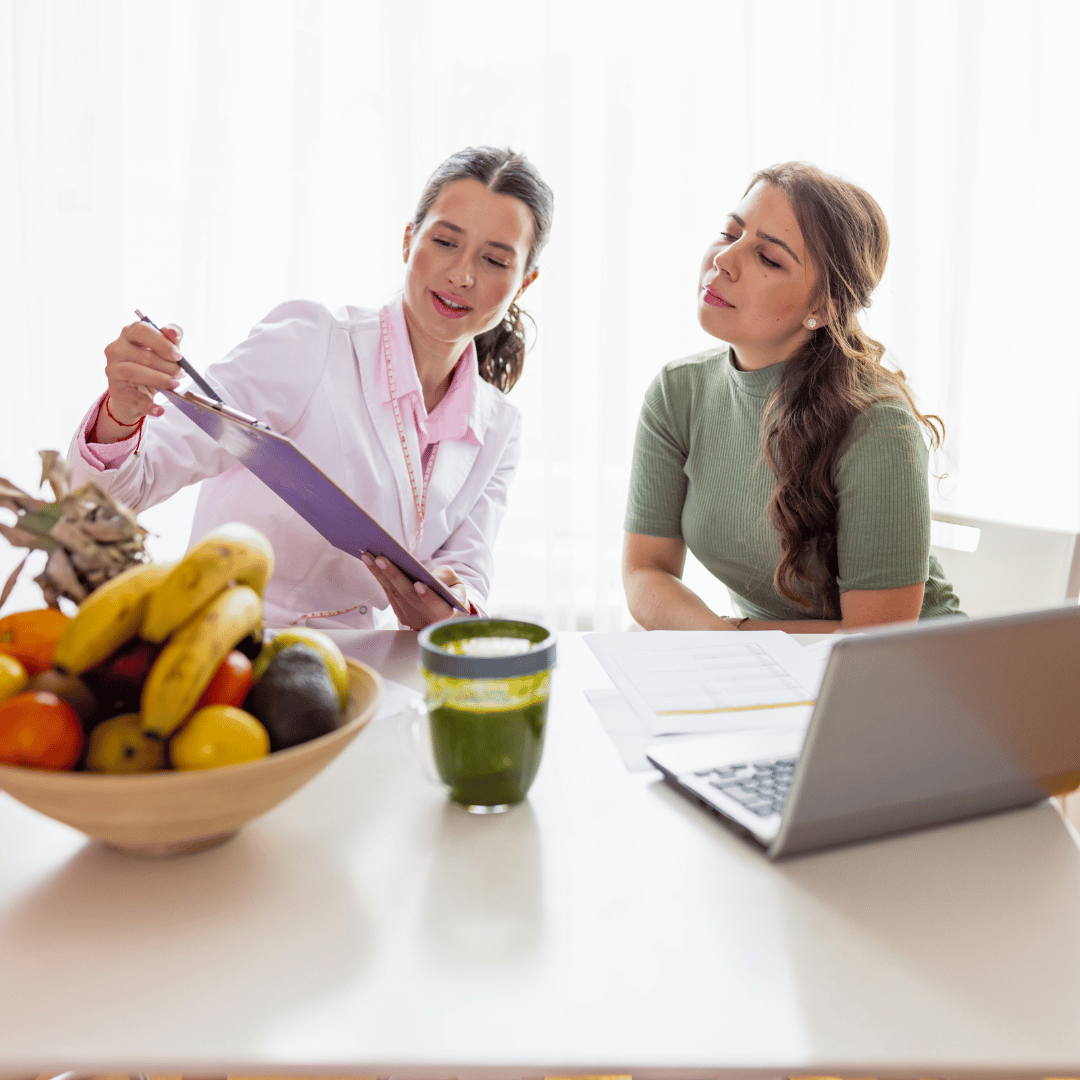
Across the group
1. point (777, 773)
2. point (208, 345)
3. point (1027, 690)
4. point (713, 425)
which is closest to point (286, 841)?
point (777, 773)

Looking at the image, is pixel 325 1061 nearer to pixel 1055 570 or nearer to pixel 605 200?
pixel 1055 570

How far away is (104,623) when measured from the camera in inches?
23.2

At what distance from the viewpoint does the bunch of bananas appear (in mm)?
574

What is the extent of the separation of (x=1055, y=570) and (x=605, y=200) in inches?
57.2

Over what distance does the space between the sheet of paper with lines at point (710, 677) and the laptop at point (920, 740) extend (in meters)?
0.13

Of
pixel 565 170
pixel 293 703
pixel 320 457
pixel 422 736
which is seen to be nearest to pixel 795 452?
pixel 320 457

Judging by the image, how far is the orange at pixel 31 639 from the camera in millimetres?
659

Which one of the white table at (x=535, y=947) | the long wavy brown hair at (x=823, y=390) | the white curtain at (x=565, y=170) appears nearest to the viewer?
the white table at (x=535, y=947)

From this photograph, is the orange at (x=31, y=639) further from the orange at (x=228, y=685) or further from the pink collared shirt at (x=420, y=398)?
the pink collared shirt at (x=420, y=398)

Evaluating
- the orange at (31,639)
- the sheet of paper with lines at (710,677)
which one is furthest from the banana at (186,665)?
the sheet of paper with lines at (710,677)

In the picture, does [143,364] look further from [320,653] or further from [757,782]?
[757,782]

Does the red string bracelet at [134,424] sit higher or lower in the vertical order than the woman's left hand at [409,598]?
higher

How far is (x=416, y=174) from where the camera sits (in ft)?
7.88

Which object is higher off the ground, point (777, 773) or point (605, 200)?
point (605, 200)
